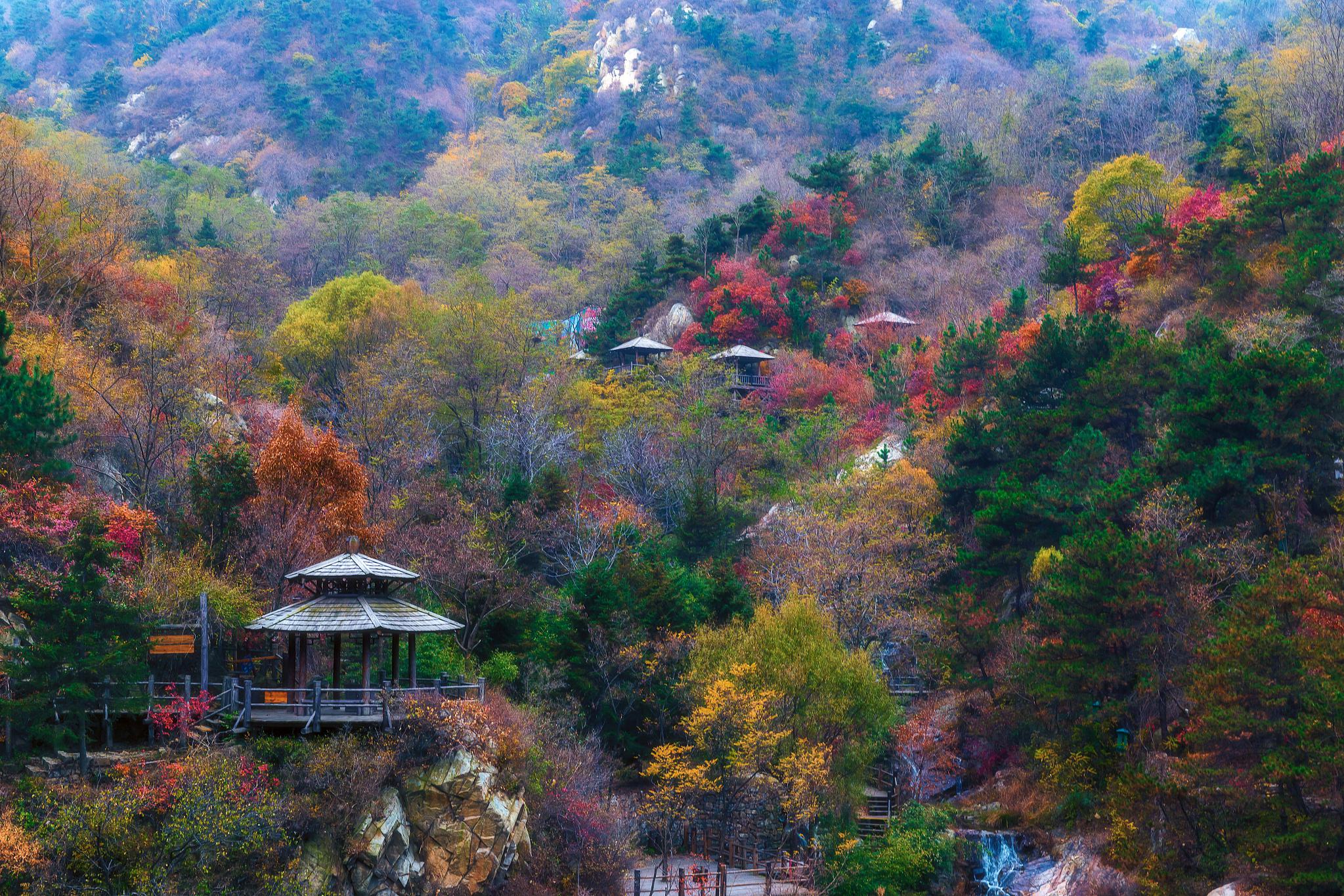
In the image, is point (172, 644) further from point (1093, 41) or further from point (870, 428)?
point (1093, 41)

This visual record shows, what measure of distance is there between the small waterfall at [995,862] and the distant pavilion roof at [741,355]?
25.9m

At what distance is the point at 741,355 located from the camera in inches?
1967

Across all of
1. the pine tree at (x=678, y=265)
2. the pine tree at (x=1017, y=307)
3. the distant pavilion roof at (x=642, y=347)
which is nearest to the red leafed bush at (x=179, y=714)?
the pine tree at (x=1017, y=307)

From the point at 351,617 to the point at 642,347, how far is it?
3101 cm

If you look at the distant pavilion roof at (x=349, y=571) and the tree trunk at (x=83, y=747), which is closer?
the tree trunk at (x=83, y=747)

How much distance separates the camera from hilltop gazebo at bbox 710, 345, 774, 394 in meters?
49.8

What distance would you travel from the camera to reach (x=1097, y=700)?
2706 centimetres

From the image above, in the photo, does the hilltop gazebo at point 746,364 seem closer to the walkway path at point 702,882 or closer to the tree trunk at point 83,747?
the walkway path at point 702,882

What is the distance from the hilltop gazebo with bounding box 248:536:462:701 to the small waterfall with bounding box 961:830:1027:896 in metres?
14.2

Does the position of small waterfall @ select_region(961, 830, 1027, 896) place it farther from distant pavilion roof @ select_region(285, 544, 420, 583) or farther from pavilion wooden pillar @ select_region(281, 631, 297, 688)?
pavilion wooden pillar @ select_region(281, 631, 297, 688)

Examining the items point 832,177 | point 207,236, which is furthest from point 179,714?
point 832,177

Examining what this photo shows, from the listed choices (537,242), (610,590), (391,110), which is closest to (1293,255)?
(610,590)

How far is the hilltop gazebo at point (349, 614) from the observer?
22125 mm

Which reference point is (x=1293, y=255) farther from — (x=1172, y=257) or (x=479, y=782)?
(x=479, y=782)
